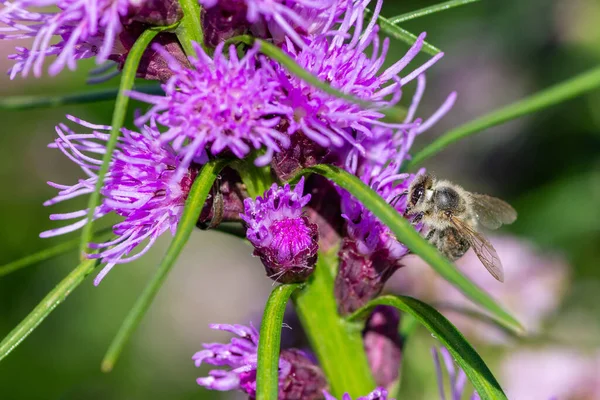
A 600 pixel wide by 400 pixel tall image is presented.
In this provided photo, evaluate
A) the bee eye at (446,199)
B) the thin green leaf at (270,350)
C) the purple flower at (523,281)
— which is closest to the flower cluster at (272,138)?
the thin green leaf at (270,350)

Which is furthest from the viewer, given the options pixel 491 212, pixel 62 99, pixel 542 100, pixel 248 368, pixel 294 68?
pixel 491 212

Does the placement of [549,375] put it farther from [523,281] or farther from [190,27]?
[190,27]

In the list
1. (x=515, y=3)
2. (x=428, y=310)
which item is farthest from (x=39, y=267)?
(x=428, y=310)

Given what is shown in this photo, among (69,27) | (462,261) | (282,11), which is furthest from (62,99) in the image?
(462,261)

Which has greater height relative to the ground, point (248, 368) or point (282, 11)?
point (282, 11)

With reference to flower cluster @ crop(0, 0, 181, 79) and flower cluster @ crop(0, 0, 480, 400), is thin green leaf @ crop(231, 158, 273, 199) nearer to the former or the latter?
flower cluster @ crop(0, 0, 480, 400)

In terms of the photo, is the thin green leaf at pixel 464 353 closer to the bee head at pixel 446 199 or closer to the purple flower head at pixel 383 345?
the purple flower head at pixel 383 345

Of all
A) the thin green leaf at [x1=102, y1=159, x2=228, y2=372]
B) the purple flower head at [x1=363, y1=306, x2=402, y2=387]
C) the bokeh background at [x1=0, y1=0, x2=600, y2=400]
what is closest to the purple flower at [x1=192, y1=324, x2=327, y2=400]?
the purple flower head at [x1=363, y1=306, x2=402, y2=387]
